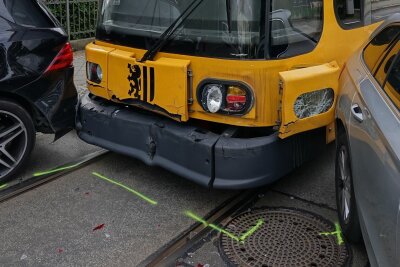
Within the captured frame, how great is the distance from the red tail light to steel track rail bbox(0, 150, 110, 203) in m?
0.96

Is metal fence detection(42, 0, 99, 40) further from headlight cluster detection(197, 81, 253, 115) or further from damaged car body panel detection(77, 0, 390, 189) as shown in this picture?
headlight cluster detection(197, 81, 253, 115)

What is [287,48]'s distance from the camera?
3416 mm

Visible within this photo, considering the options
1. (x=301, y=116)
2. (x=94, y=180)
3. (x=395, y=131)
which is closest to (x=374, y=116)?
(x=395, y=131)

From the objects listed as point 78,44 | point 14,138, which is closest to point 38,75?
point 14,138

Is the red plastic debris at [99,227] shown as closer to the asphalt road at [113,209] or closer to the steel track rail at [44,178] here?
the asphalt road at [113,209]

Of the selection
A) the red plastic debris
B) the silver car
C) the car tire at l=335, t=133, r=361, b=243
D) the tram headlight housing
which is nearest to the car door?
the silver car

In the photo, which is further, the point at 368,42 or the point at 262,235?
the point at 368,42

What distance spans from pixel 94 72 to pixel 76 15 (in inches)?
254

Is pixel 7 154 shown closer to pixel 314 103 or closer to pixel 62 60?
pixel 62 60

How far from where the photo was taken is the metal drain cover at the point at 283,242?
3135mm

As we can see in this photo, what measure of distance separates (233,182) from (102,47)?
5.76ft

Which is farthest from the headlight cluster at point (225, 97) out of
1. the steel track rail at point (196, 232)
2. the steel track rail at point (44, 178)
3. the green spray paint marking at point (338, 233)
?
the steel track rail at point (44, 178)

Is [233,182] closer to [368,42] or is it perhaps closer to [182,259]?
[182,259]

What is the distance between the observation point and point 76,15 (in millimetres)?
10164
